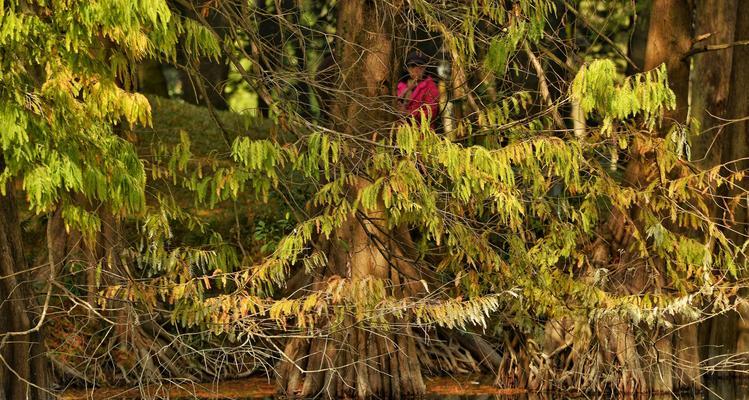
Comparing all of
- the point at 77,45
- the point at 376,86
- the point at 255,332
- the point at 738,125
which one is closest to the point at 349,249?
the point at 376,86

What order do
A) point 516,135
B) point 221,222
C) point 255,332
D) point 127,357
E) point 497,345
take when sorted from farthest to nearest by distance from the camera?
point 221,222, point 497,345, point 127,357, point 516,135, point 255,332

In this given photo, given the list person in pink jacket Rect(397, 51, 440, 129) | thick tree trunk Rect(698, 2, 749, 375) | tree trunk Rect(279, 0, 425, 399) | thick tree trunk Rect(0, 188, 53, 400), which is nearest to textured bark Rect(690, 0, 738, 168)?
thick tree trunk Rect(698, 2, 749, 375)

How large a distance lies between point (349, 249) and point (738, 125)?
4945mm

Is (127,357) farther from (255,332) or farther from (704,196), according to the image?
(704,196)

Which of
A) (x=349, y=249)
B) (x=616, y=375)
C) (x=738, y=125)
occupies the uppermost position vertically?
(x=738, y=125)

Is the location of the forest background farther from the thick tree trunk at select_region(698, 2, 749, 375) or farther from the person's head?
the person's head

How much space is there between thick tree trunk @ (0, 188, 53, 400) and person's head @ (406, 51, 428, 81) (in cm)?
493

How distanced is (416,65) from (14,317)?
5.57 metres

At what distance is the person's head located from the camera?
15023mm

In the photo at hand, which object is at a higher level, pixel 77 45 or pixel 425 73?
pixel 425 73

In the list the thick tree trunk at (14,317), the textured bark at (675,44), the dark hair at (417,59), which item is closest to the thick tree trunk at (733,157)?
the textured bark at (675,44)

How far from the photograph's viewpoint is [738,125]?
17.4 m

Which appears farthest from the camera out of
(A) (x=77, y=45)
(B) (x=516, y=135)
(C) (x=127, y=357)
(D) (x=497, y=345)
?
(D) (x=497, y=345)

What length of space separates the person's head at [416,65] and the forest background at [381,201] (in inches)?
5.5
